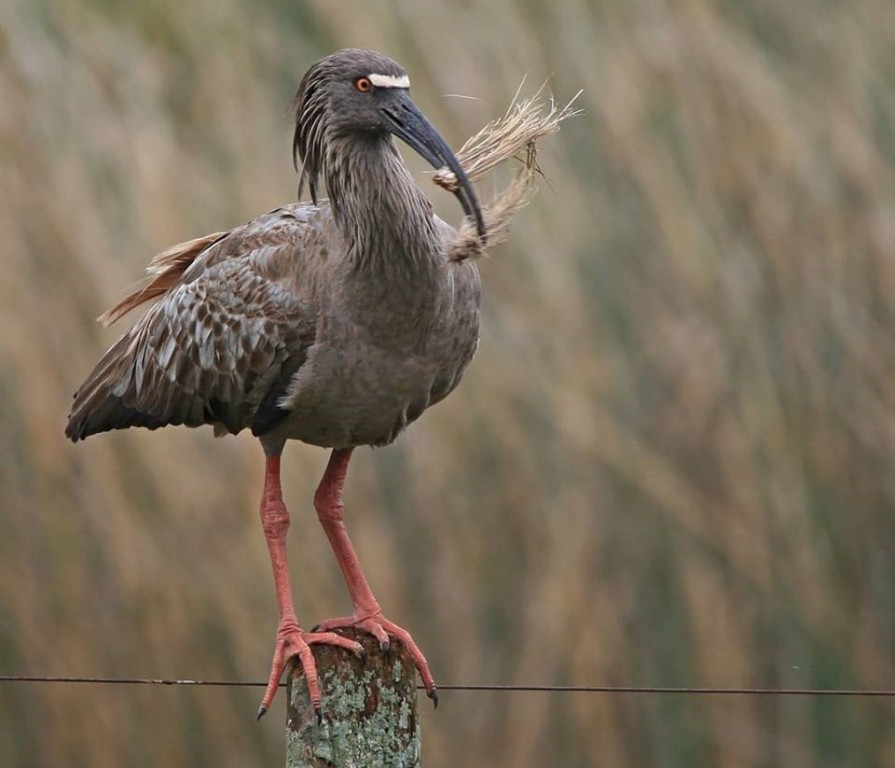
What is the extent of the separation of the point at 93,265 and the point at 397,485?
1.54 m

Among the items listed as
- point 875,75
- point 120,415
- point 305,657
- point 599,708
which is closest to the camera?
point 305,657

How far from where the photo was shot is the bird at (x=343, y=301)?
4918mm

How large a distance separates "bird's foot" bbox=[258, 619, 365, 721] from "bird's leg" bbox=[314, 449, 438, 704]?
8 centimetres

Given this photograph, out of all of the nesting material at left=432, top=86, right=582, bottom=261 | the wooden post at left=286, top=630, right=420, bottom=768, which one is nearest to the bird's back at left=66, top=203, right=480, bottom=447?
the nesting material at left=432, top=86, right=582, bottom=261

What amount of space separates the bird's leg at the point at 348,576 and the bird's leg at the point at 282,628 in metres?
0.10

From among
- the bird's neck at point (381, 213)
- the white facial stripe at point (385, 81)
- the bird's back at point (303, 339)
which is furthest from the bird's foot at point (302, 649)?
the white facial stripe at point (385, 81)

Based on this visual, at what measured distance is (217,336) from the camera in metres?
5.24

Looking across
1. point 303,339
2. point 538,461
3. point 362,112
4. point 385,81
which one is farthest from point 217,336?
point 538,461

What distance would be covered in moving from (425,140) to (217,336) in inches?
38.2

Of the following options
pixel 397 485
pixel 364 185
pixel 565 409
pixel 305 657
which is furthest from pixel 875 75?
pixel 305 657

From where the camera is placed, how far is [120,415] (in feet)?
18.6

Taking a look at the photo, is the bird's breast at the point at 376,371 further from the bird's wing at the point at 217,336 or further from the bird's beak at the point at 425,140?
the bird's beak at the point at 425,140

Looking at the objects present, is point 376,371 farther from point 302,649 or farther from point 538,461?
point 538,461

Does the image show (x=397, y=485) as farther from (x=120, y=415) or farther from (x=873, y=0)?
(x=873, y=0)
